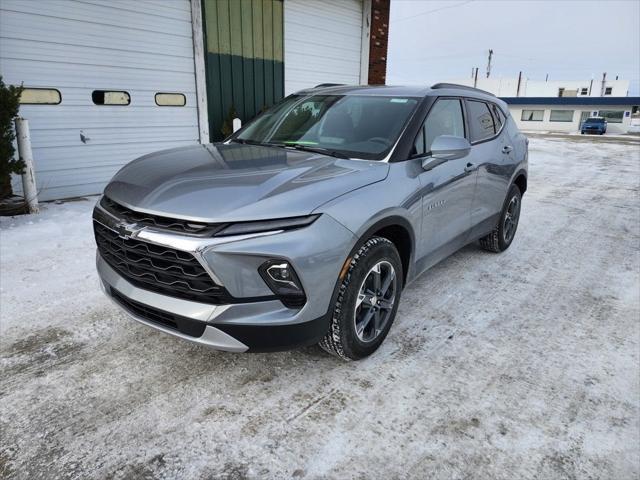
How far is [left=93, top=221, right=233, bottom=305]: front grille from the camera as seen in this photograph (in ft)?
7.80

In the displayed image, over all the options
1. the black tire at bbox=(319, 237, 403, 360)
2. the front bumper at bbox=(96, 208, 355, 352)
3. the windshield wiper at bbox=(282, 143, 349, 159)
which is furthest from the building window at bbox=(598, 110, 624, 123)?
the front bumper at bbox=(96, 208, 355, 352)

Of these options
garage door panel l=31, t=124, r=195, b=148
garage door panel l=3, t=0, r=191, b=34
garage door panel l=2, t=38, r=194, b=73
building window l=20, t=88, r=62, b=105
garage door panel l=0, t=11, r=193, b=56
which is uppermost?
garage door panel l=3, t=0, r=191, b=34

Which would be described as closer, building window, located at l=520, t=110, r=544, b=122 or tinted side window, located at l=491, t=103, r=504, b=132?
tinted side window, located at l=491, t=103, r=504, b=132

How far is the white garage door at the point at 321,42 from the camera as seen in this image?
35.1 feet

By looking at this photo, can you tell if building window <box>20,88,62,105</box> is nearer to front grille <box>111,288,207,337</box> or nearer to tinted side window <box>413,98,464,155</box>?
front grille <box>111,288,207,337</box>

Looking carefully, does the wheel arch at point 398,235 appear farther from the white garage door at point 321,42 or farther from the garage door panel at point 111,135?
the white garage door at point 321,42

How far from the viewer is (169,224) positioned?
246 cm

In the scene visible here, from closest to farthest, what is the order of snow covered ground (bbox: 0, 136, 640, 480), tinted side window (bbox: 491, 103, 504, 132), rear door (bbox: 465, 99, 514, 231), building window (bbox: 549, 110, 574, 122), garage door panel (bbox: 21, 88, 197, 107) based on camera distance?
snow covered ground (bbox: 0, 136, 640, 480) < rear door (bbox: 465, 99, 514, 231) < tinted side window (bbox: 491, 103, 504, 132) < garage door panel (bbox: 21, 88, 197, 107) < building window (bbox: 549, 110, 574, 122)

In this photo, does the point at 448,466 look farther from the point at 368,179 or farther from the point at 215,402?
the point at 368,179

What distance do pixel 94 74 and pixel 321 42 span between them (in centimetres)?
579

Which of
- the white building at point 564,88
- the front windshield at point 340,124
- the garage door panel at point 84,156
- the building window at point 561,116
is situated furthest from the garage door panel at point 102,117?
the white building at point 564,88

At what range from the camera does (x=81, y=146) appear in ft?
24.8

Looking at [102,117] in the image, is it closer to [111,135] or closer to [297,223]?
[111,135]

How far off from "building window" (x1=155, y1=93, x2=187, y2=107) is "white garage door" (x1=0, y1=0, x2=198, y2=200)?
0.24 ft
